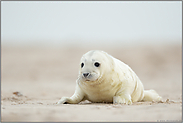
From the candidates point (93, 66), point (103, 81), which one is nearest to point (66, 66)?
point (103, 81)

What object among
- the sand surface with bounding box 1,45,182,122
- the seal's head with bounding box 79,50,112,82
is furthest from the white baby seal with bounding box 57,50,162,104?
the sand surface with bounding box 1,45,182,122

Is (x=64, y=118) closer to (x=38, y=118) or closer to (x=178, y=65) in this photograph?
(x=38, y=118)

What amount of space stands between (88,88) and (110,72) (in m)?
0.55

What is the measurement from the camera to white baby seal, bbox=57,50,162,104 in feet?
17.4

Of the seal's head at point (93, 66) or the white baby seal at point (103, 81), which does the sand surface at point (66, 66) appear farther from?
the seal's head at point (93, 66)

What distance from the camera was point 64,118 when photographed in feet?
12.0

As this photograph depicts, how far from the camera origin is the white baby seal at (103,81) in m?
5.30

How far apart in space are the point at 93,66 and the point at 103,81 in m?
0.41

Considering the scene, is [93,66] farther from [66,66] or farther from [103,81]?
[66,66]

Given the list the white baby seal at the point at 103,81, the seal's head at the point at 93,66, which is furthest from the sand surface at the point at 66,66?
the seal's head at the point at 93,66

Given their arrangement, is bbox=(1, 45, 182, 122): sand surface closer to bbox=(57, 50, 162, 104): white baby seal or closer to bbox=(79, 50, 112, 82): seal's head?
bbox=(57, 50, 162, 104): white baby seal

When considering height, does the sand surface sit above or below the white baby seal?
above

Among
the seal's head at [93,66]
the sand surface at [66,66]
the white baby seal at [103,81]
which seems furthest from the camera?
the sand surface at [66,66]

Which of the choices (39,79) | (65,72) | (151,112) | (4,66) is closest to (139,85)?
(151,112)
